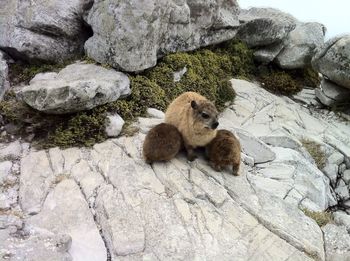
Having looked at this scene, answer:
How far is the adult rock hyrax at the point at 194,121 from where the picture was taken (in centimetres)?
848

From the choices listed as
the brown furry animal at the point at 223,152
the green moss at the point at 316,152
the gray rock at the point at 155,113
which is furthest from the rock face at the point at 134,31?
the green moss at the point at 316,152

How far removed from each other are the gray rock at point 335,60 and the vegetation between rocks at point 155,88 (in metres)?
1.16

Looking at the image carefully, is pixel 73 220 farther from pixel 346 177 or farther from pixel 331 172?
pixel 346 177

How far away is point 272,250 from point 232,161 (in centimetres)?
194

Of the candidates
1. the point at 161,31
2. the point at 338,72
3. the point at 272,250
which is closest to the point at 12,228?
the point at 272,250

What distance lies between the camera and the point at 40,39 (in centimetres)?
1091

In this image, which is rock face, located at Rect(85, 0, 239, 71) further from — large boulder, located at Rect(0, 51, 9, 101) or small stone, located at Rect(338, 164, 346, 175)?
small stone, located at Rect(338, 164, 346, 175)

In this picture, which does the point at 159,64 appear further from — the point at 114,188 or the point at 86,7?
the point at 114,188

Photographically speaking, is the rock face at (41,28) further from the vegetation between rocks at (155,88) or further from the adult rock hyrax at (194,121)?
the adult rock hyrax at (194,121)

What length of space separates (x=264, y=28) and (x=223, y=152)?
7.07m

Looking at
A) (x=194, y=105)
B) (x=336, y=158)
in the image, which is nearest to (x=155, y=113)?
(x=194, y=105)

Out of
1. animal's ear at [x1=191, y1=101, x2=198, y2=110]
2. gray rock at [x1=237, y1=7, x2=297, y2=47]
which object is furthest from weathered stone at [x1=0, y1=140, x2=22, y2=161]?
gray rock at [x1=237, y1=7, x2=297, y2=47]

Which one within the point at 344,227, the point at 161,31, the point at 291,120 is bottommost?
the point at 291,120

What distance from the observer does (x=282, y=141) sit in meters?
11.5
